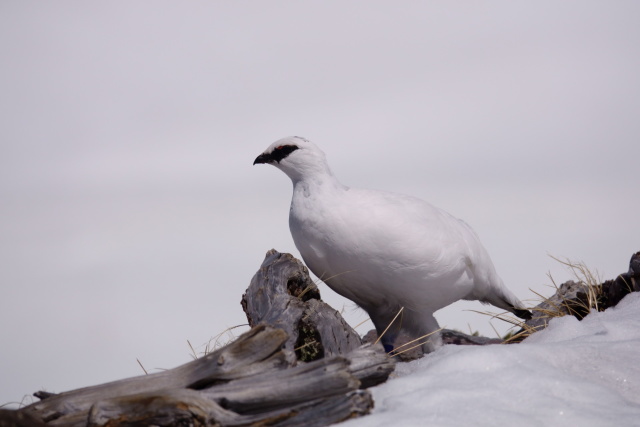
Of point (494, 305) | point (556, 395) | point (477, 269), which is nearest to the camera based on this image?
point (556, 395)

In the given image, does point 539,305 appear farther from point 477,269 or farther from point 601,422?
point 601,422

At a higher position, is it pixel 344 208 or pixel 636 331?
pixel 344 208

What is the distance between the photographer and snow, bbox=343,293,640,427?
9.16 ft

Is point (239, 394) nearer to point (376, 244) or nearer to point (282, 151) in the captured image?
point (376, 244)

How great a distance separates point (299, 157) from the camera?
14.6 feet

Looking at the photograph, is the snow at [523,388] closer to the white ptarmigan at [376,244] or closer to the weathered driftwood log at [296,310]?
the weathered driftwood log at [296,310]

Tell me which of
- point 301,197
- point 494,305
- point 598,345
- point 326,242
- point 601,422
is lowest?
point 601,422

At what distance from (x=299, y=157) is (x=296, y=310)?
3.29ft

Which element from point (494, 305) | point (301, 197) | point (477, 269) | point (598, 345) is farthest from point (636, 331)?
point (301, 197)

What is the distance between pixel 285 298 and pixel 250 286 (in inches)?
17.7

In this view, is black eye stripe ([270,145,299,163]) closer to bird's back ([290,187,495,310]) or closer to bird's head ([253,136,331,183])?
bird's head ([253,136,331,183])

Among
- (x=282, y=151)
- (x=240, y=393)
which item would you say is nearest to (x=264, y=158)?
(x=282, y=151)

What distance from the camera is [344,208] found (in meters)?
4.28

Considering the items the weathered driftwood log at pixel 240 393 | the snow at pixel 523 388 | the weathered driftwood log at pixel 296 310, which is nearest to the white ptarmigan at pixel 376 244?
the weathered driftwood log at pixel 296 310
